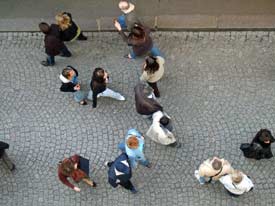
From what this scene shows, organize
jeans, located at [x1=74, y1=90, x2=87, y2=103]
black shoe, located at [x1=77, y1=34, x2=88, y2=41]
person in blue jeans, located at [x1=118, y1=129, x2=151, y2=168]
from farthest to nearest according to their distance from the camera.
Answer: black shoe, located at [x1=77, y1=34, x2=88, y2=41], jeans, located at [x1=74, y1=90, x2=87, y2=103], person in blue jeans, located at [x1=118, y1=129, x2=151, y2=168]

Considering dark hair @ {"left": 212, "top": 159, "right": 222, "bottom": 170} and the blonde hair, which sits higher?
the blonde hair

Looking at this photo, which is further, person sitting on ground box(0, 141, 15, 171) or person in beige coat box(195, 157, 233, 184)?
person sitting on ground box(0, 141, 15, 171)

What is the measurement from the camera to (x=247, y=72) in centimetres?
1119

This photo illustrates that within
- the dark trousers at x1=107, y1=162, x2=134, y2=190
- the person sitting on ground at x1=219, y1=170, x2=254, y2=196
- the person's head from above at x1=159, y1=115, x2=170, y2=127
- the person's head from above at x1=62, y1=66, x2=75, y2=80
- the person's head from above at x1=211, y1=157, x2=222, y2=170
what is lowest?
Answer: the dark trousers at x1=107, y1=162, x2=134, y2=190

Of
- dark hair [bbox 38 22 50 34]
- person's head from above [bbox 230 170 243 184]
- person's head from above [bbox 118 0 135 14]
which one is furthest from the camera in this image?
person's head from above [bbox 118 0 135 14]

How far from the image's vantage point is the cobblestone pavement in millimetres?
9883

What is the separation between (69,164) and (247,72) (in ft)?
14.6

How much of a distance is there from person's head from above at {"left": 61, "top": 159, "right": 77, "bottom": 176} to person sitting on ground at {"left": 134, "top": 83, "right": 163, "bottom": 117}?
175 centimetres

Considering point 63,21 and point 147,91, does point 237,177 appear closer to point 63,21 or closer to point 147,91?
point 147,91

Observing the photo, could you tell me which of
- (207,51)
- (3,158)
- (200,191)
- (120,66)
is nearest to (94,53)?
(120,66)

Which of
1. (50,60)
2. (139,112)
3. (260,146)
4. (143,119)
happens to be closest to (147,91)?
(139,112)

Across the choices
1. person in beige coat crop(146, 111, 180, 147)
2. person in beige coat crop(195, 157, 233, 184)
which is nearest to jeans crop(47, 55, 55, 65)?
person in beige coat crop(146, 111, 180, 147)

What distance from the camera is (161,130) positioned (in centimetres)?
963

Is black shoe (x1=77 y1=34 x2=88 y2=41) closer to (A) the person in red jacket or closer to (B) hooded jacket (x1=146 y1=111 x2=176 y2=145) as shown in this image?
(B) hooded jacket (x1=146 y1=111 x2=176 y2=145)
